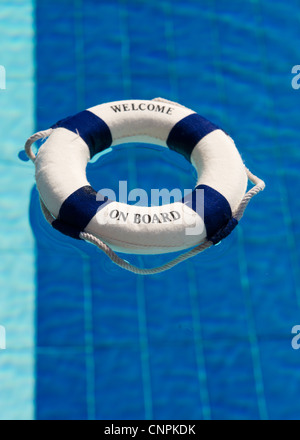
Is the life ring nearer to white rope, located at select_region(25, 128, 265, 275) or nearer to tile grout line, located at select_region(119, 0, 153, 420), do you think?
white rope, located at select_region(25, 128, 265, 275)

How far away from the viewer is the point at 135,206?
184 centimetres

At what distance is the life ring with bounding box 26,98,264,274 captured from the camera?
1.79 metres

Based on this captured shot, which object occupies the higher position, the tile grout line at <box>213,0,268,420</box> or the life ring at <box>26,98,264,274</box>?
the life ring at <box>26,98,264,274</box>

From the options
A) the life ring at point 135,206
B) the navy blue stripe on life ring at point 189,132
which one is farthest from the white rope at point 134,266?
the navy blue stripe on life ring at point 189,132

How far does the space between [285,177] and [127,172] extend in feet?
1.83

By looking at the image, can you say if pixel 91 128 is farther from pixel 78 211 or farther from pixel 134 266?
pixel 134 266

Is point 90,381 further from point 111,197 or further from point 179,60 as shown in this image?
point 179,60

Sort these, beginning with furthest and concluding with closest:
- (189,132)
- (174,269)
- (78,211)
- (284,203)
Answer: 1. (284,203)
2. (174,269)
3. (189,132)
4. (78,211)

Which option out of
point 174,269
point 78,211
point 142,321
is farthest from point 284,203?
point 78,211

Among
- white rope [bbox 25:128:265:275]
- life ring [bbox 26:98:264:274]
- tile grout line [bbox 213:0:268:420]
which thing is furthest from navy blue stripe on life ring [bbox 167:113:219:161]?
tile grout line [bbox 213:0:268:420]

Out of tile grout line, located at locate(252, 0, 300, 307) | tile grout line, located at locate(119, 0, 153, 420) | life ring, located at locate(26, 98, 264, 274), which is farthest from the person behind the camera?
tile grout line, located at locate(252, 0, 300, 307)

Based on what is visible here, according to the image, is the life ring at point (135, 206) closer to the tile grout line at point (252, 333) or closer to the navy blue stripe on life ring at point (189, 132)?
the navy blue stripe on life ring at point (189, 132)

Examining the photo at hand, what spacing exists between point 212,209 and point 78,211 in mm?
368

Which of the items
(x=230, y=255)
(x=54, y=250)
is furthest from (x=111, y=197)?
(x=230, y=255)
